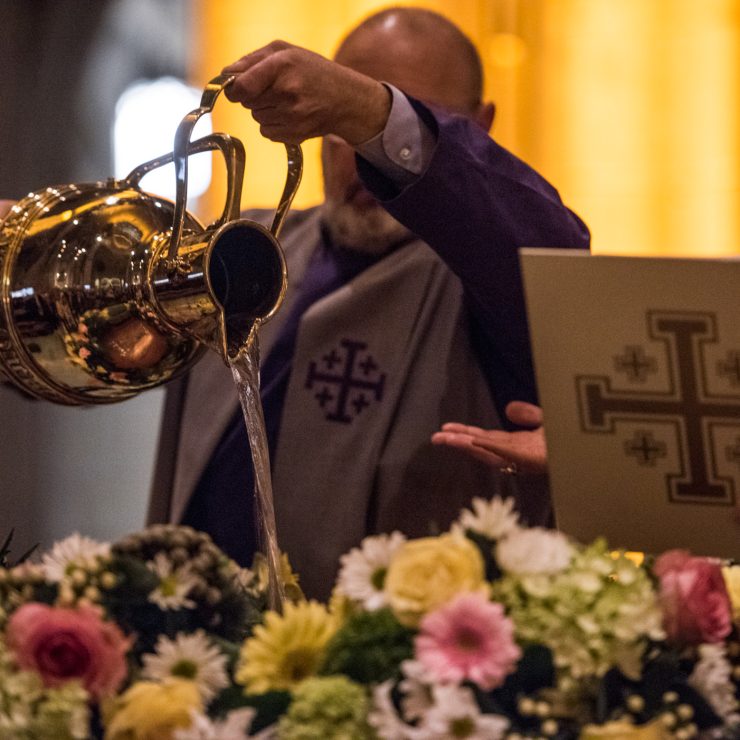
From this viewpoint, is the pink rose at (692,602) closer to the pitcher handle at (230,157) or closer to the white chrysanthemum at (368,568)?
the white chrysanthemum at (368,568)

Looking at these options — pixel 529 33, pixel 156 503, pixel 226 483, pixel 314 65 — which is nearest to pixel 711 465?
pixel 314 65

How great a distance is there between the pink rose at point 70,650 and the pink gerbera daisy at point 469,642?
0.15 metres

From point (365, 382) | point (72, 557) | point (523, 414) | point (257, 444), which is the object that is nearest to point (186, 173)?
point (257, 444)

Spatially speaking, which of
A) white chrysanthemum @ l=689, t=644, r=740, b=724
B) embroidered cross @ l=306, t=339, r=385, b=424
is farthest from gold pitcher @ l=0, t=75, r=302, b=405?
embroidered cross @ l=306, t=339, r=385, b=424

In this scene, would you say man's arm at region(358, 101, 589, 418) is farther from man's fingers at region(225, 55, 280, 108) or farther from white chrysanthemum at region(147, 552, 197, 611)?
white chrysanthemum at region(147, 552, 197, 611)

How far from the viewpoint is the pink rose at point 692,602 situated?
68cm

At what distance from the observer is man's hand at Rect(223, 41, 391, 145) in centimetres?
101

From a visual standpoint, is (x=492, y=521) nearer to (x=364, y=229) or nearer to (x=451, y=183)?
(x=451, y=183)

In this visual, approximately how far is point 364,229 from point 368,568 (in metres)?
1.03

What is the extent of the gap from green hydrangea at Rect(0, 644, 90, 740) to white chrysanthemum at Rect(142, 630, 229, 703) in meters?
0.04

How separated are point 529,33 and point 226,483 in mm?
1365

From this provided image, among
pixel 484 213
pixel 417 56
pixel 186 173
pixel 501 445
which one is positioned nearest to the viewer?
pixel 186 173

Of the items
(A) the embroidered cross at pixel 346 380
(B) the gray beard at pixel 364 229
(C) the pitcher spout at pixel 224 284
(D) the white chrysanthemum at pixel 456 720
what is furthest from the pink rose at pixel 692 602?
(B) the gray beard at pixel 364 229

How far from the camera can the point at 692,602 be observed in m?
0.68
